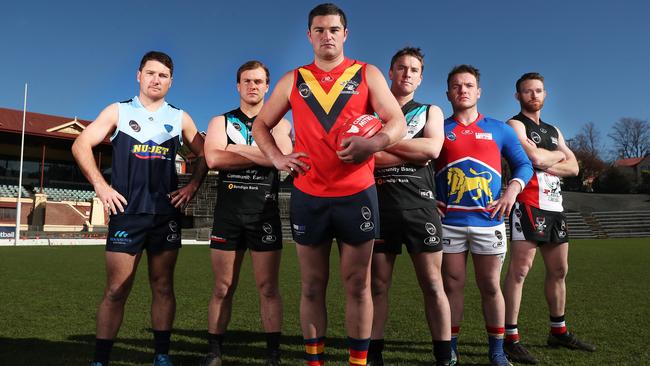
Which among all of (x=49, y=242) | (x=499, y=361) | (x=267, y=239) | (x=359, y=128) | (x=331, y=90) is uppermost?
(x=331, y=90)

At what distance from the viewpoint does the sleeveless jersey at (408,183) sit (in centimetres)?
380

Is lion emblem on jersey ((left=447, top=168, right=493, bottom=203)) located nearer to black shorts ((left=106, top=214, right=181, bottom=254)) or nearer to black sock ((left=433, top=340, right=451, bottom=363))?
black sock ((left=433, top=340, right=451, bottom=363))

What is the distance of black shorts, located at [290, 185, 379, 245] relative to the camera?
2904 millimetres

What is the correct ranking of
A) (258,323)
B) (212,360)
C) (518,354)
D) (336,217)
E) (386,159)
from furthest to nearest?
1. (258,323)
2. (518,354)
3. (212,360)
4. (386,159)
5. (336,217)

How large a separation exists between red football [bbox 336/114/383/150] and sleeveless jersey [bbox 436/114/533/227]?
5.22 feet

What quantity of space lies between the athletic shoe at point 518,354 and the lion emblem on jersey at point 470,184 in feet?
4.89

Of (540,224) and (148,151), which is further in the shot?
(540,224)

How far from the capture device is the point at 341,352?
469 cm

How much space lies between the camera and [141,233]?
3934mm

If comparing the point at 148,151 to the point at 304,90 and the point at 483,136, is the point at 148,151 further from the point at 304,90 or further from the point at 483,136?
the point at 483,136

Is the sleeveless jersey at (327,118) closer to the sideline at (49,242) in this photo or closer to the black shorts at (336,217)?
the black shorts at (336,217)

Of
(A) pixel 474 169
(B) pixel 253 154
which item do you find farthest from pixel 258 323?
(A) pixel 474 169

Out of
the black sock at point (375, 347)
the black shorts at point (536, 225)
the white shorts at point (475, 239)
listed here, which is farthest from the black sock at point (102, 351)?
the black shorts at point (536, 225)

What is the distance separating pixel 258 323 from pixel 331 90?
4.10 m
